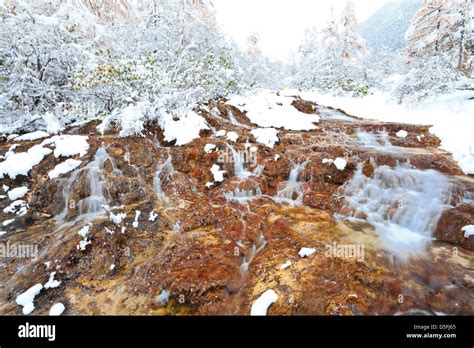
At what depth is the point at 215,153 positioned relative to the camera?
8.00 m

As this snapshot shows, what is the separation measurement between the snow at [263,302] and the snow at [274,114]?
696cm

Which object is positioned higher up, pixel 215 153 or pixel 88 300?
pixel 215 153

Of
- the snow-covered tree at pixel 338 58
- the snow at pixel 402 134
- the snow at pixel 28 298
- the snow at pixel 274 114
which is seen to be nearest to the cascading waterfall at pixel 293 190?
the snow at pixel 274 114

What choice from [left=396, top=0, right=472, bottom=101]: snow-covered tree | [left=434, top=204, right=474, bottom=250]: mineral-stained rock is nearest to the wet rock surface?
[left=434, top=204, right=474, bottom=250]: mineral-stained rock

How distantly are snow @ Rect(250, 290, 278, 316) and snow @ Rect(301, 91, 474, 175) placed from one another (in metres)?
6.11

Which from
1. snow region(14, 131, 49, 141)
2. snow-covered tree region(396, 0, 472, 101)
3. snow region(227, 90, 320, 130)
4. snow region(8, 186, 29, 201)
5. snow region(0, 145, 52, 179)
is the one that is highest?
snow-covered tree region(396, 0, 472, 101)

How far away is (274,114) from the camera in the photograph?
10.9 metres

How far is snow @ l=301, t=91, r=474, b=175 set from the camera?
7.48 m

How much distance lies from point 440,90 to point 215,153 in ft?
29.4

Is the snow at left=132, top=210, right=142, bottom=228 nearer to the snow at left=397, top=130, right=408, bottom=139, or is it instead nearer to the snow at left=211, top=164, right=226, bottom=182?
the snow at left=211, top=164, right=226, bottom=182

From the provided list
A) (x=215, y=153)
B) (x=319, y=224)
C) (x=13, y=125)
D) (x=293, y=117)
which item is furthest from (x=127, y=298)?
(x=293, y=117)

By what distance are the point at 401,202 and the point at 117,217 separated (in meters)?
6.50

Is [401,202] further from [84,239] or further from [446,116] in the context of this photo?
[84,239]
